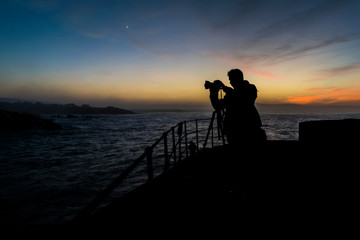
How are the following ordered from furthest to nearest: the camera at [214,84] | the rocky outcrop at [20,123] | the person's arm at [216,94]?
1. the rocky outcrop at [20,123]
2. the camera at [214,84]
3. the person's arm at [216,94]

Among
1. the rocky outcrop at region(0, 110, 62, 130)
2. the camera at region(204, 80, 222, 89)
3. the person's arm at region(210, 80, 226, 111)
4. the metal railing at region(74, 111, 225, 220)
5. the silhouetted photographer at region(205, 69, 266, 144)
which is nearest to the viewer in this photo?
the metal railing at region(74, 111, 225, 220)

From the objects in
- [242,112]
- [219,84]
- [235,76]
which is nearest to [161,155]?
[219,84]

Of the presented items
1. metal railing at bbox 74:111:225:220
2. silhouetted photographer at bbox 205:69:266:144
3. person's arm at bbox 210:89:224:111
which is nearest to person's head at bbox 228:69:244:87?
silhouetted photographer at bbox 205:69:266:144

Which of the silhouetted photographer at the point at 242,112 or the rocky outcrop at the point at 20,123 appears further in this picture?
the rocky outcrop at the point at 20,123

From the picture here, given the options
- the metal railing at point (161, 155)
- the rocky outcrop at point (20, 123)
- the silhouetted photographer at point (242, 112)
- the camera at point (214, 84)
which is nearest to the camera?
the metal railing at point (161, 155)

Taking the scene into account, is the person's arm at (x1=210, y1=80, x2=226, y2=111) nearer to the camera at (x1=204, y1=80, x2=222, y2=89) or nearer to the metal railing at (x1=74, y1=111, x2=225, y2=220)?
the camera at (x1=204, y1=80, x2=222, y2=89)

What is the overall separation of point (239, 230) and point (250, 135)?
1.47m

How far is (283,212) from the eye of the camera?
3010 mm

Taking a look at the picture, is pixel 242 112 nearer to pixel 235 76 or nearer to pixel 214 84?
pixel 235 76

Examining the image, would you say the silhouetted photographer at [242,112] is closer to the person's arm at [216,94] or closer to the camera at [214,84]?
the person's arm at [216,94]

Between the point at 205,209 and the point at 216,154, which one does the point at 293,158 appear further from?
the point at 205,209

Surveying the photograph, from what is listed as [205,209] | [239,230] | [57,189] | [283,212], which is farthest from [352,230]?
[57,189]

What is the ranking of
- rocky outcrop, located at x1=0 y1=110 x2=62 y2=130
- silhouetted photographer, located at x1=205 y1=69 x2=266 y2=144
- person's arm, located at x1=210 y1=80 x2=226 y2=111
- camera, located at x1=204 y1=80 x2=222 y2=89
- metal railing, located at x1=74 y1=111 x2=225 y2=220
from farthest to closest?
rocky outcrop, located at x1=0 y1=110 x2=62 y2=130 → camera, located at x1=204 y1=80 x2=222 y2=89 → person's arm, located at x1=210 y1=80 x2=226 y2=111 → silhouetted photographer, located at x1=205 y1=69 x2=266 y2=144 → metal railing, located at x1=74 y1=111 x2=225 y2=220

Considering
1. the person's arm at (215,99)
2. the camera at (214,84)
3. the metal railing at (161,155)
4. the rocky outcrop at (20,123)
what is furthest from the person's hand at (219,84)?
the rocky outcrop at (20,123)
